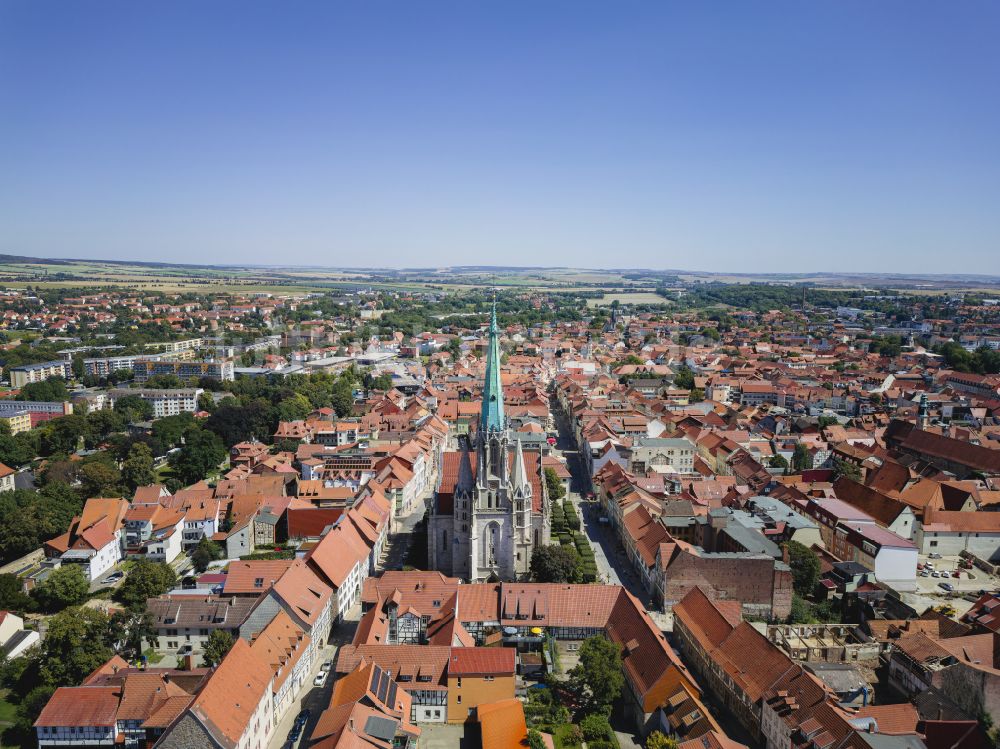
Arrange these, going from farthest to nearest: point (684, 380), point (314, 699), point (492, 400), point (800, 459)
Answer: point (684, 380)
point (800, 459)
point (492, 400)
point (314, 699)

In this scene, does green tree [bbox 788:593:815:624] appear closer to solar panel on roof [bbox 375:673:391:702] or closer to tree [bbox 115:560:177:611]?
solar panel on roof [bbox 375:673:391:702]

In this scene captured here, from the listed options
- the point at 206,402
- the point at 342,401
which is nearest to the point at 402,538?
the point at 342,401

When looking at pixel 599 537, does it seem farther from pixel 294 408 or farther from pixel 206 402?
pixel 206 402

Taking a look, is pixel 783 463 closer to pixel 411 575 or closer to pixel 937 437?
pixel 937 437

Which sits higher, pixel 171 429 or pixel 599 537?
pixel 171 429

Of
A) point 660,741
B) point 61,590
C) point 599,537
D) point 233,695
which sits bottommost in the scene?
point 599,537

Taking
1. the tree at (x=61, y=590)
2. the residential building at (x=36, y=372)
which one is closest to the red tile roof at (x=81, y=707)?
the tree at (x=61, y=590)

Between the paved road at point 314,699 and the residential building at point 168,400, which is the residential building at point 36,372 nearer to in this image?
the residential building at point 168,400

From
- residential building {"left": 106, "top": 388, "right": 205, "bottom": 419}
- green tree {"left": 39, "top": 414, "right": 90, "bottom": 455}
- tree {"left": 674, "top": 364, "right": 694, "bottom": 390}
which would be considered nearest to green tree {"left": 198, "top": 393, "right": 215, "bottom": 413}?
residential building {"left": 106, "top": 388, "right": 205, "bottom": 419}
